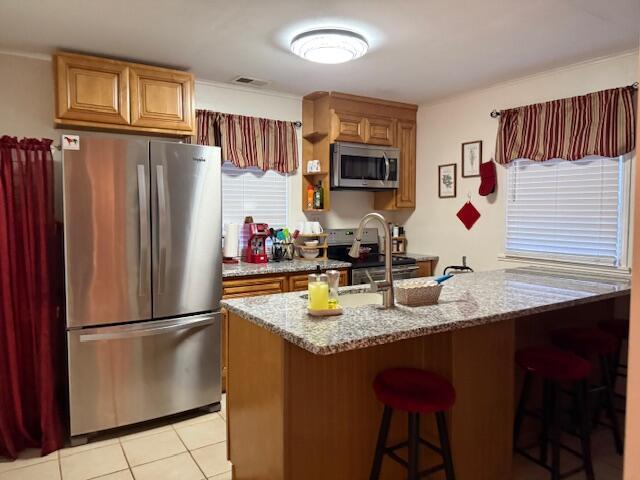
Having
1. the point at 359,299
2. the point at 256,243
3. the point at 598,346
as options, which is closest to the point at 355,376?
the point at 359,299

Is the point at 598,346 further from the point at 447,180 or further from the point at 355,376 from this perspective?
the point at 447,180

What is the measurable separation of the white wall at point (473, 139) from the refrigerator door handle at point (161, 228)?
8.93 ft

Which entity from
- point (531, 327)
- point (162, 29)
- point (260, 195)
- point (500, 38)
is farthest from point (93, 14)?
point (531, 327)

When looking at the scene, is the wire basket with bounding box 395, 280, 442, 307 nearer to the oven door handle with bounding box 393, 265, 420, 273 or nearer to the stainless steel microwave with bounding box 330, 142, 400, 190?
the oven door handle with bounding box 393, 265, 420, 273

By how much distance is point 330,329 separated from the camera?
171 cm

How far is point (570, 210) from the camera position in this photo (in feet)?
11.4

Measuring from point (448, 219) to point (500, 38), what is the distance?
1935mm

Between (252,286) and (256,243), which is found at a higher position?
(256,243)

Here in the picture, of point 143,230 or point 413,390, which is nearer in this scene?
point 413,390

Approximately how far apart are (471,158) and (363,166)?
38.9 inches

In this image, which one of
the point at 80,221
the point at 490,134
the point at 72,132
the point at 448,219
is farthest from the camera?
the point at 448,219

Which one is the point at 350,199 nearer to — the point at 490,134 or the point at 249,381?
the point at 490,134

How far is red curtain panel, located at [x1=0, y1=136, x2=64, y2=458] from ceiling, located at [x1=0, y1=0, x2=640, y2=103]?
0.73m

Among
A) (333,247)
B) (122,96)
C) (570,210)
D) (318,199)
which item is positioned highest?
(122,96)
